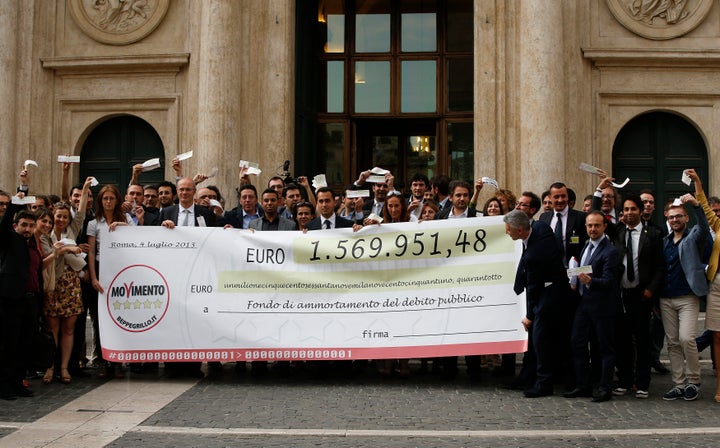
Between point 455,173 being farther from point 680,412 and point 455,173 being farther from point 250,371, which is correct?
point 680,412

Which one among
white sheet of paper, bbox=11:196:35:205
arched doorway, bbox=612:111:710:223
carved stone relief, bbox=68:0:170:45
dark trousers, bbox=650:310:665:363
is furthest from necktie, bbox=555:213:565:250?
carved stone relief, bbox=68:0:170:45

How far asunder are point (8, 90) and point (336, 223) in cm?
1013

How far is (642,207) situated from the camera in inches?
394

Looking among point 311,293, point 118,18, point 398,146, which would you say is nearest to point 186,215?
point 311,293

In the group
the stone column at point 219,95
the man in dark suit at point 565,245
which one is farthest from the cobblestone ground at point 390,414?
the stone column at point 219,95

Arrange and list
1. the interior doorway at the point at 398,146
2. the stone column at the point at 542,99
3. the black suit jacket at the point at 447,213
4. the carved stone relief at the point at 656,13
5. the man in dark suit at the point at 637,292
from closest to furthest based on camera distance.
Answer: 1. the man in dark suit at the point at 637,292
2. the black suit jacket at the point at 447,213
3. the stone column at the point at 542,99
4. the carved stone relief at the point at 656,13
5. the interior doorway at the point at 398,146

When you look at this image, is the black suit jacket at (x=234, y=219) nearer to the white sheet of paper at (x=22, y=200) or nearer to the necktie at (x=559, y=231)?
the white sheet of paper at (x=22, y=200)

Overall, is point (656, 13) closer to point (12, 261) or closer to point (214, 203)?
point (214, 203)

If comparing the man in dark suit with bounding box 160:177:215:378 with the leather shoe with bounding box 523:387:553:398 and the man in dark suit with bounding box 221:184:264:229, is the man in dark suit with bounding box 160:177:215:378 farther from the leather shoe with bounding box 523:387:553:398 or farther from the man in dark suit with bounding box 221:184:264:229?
the leather shoe with bounding box 523:387:553:398

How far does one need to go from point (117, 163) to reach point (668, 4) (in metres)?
11.6

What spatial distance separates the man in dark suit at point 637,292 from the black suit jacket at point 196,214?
4890 mm

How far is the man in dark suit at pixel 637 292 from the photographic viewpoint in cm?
961

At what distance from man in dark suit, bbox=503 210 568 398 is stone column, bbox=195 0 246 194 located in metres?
8.30

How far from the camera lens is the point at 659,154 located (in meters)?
18.2
